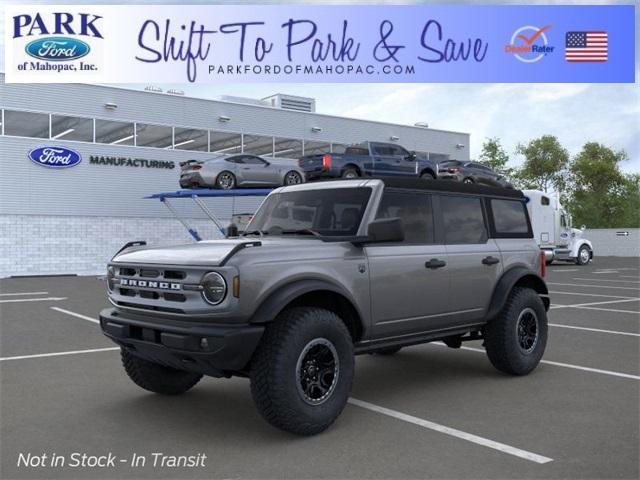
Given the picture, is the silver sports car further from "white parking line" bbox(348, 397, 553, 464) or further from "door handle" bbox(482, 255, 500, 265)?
"white parking line" bbox(348, 397, 553, 464)

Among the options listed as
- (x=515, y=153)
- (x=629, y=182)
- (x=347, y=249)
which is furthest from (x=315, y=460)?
(x=629, y=182)

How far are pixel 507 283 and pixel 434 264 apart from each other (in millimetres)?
1150

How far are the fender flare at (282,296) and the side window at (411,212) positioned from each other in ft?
3.67

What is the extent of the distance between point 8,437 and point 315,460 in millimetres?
2384

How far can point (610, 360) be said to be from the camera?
7398 mm

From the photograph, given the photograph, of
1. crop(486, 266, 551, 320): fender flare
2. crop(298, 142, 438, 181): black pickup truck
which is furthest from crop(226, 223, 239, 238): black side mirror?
crop(298, 142, 438, 181): black pickup truck

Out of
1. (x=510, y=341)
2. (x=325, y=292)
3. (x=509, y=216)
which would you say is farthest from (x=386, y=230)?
(x=509, y=216)

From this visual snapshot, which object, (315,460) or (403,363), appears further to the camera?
(403,363)

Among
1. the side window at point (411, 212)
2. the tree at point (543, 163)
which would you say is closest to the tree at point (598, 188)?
the tree at point (543, 163)

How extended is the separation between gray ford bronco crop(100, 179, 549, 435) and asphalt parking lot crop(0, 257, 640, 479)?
1.13ft

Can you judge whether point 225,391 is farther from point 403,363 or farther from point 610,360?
point 610,360

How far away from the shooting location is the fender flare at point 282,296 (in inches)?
176

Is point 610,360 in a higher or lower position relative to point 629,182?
lower

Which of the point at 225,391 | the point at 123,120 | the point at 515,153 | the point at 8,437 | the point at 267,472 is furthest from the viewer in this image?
the point at 515,153
